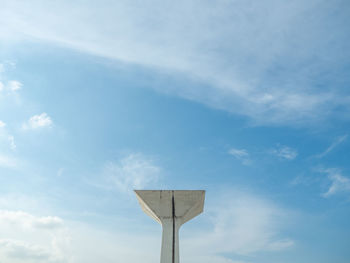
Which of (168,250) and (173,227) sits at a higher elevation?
(173,227)

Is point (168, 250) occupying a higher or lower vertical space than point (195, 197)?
lower

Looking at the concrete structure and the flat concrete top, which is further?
the flat concrete top

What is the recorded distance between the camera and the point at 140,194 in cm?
1848

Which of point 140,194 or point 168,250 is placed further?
point 140,194

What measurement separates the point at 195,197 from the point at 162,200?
2.06m

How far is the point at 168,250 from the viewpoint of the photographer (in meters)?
17.0

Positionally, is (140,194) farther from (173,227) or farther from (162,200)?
(173,227)

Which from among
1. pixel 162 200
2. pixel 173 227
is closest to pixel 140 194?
pixel 162 200

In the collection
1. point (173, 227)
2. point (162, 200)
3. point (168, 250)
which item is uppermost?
point (162, 200)

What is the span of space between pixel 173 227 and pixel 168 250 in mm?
1367

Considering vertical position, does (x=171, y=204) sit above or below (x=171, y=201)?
below

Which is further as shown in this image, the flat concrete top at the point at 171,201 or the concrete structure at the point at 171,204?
the flat concrete top at the point at 171,201

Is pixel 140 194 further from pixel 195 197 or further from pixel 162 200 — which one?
pixel 195 197

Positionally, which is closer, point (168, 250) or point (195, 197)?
point (168, 250)
